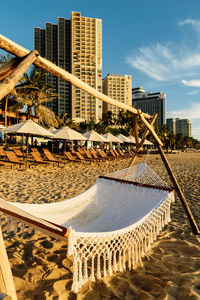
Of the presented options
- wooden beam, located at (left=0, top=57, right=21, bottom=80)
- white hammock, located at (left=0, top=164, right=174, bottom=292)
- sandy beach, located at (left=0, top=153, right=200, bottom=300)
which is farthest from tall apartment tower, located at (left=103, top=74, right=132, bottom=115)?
wooden beam, located at (left=0, top=57, right=21, bottom=80)

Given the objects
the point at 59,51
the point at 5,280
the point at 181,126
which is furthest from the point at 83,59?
the point at 181,126

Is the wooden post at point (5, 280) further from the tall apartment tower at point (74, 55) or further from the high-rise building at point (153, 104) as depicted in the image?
the high-rise building at point (153, 104)

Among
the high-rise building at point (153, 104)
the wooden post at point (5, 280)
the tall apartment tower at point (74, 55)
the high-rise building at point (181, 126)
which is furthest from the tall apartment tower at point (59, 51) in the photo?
the high-rise building at point (181, 126)

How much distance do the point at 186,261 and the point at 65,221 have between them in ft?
4.53

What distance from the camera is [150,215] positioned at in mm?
1989

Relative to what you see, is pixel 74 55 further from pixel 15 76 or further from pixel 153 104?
pixel 15 76

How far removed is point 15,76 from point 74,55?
90.2m

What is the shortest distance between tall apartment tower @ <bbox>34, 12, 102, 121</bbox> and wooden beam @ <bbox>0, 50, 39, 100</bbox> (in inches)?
3090

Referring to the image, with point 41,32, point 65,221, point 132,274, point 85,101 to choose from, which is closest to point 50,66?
point 65,221

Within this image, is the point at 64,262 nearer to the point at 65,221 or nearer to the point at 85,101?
the point at 65,221

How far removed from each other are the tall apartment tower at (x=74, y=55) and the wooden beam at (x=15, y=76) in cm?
7848

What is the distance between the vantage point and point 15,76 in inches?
48.4

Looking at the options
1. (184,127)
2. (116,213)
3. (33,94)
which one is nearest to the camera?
(116,213)

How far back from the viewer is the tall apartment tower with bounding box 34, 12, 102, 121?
8012 cm
